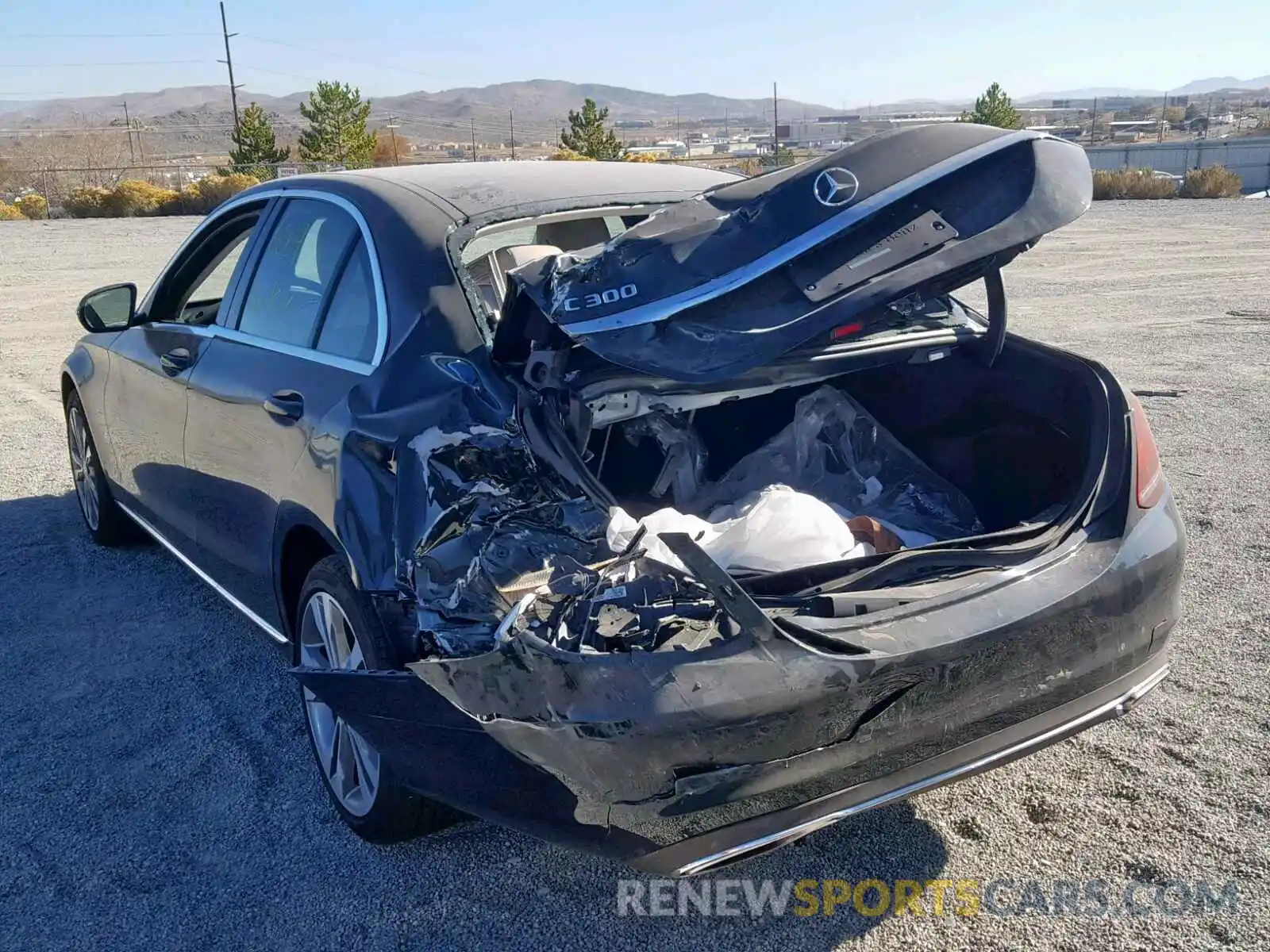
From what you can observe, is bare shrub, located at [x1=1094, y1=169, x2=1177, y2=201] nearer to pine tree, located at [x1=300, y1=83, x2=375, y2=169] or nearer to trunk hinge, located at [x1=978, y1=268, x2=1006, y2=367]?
trunk hinge, located at [x1=978, y1=268, x2=1006, y2=367]

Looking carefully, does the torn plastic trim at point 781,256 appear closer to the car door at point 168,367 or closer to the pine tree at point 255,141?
the car door at point 168,367

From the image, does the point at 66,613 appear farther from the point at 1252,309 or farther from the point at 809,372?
the point at 1252,309

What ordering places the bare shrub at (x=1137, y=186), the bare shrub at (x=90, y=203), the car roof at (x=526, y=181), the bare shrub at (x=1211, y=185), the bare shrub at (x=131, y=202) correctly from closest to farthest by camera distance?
the car roof at (x=526, y=181)
the bare shrub at (x=1211, y=185)
the bare shrub at (x=1137, y=186)
the bare shrub at (x=131, y=202)
the bare shrub at (x=90, y=203)

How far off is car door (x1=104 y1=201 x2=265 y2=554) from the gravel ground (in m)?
0.52

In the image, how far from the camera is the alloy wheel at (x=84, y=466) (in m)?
5.43

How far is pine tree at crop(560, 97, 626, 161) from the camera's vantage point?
45.2 meters

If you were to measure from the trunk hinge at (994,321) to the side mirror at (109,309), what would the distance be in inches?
136

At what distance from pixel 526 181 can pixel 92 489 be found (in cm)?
308

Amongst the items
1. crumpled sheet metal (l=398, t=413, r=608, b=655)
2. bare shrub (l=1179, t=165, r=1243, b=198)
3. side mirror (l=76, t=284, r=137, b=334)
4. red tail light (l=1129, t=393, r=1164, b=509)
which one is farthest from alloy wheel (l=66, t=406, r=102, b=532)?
bare shrub (l=1179, t=165, r=1243, b=198)

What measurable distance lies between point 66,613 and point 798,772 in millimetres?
3644

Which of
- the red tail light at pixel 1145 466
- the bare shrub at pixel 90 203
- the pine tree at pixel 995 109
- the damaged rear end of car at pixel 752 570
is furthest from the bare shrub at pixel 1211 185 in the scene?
the bare shrub at pixel 90 203

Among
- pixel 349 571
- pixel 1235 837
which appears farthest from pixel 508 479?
pixel 1235 837

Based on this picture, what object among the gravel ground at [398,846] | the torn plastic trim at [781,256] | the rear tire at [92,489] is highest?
the torn plastic trim at [781,256]

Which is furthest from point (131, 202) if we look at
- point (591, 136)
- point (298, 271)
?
point (298, 271)
